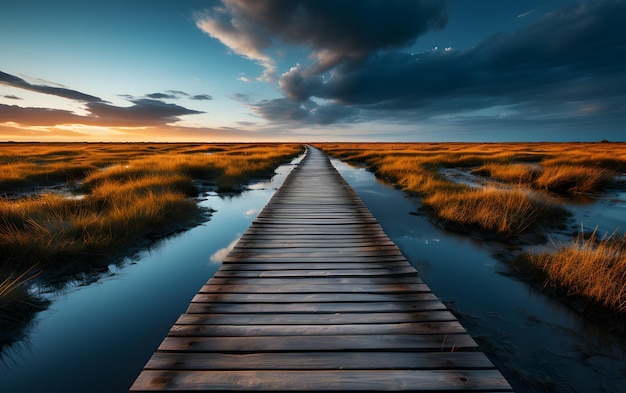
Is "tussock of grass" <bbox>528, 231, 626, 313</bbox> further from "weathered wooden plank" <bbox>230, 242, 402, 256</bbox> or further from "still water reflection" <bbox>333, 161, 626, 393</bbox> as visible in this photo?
"weathered wooden plank" <bbox>230, 242, 402, 256</bbox>

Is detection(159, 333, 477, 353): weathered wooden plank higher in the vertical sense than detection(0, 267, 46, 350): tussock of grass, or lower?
higher

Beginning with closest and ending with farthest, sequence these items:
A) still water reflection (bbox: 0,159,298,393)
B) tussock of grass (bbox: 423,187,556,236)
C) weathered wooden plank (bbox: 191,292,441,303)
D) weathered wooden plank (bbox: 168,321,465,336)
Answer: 1. weathered wooden plank (bbox: 168,321,465,336)
2. still water reflection (bbox: 0,159,298,393)
3. weathered wooden plank (bbox: 191,292,441,303)
4. tussock of grass (bbox: 423,187,556,236)

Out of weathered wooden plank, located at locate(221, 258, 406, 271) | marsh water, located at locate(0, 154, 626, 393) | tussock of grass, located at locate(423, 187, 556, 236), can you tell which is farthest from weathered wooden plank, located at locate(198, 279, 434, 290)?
tussock of grass, located at locate(423, 187, 556, 236)

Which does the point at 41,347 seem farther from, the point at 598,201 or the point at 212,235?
the point at 598,201

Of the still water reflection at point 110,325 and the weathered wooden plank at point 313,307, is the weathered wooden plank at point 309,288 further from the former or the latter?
the still water reflection at point 110,325

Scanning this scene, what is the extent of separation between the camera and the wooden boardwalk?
2.11m

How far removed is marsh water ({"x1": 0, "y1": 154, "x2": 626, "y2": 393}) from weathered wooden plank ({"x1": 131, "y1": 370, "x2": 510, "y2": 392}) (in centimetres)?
117

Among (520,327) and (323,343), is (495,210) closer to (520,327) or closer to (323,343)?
(520,327)

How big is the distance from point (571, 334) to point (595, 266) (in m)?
1.34

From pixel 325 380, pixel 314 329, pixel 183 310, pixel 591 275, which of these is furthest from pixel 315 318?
pixel 591 275

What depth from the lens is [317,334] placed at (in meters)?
2.63

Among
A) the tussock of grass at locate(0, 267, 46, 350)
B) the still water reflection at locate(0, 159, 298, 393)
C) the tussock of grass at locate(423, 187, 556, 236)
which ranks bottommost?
the still water reflection at locate(0, 159, 298, 393)

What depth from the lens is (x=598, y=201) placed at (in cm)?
1065

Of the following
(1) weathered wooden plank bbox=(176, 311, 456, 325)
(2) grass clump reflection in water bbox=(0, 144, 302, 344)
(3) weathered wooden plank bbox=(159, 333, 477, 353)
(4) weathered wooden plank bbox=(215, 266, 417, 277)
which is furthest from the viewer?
(2) grass clump reflection in water bbox=(0, 144, 302, 344)
